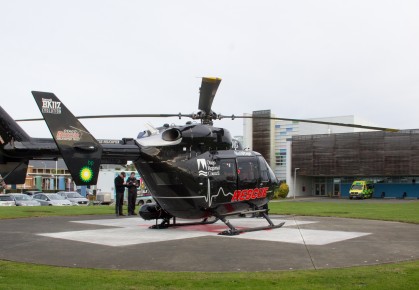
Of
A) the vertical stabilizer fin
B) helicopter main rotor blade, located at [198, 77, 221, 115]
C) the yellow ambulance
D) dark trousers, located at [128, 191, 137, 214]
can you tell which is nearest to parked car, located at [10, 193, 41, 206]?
dark trousers, located at [128, 191, 137, 214]

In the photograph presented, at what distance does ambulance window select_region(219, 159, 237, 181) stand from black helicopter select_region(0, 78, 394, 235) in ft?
0.10

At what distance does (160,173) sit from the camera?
1318 centimetres

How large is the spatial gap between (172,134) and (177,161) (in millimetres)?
787

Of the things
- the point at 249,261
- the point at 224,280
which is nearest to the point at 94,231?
the point at 249,261

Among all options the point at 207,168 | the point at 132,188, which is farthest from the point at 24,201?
the point at 207,168

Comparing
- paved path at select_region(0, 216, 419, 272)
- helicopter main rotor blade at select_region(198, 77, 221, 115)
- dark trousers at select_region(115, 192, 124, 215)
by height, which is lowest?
paved path at select_region(0, 216, 419, 272)

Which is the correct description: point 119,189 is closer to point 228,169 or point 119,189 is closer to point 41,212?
point 41,212

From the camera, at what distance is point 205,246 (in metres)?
10.9

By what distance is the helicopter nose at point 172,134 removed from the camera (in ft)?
42.8

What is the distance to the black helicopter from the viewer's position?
34.7 feet

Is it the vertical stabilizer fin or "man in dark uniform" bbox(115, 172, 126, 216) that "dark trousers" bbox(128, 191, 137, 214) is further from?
the vertical stabilizer fin

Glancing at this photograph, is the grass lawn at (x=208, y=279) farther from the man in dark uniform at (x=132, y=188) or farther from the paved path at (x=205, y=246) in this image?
the man in dark uniform at (x=132, y=188)

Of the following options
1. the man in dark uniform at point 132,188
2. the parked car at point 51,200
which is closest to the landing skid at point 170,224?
the man in dark uniform at point 132,188

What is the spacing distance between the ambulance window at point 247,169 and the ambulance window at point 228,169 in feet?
0.69
